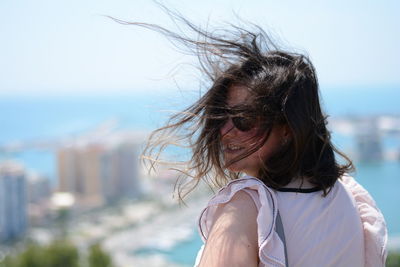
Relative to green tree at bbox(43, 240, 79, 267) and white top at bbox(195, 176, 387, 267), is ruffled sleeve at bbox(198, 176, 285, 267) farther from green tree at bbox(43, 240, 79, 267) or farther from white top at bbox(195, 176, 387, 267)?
green tree at bbox(43, 240, 79, 267)

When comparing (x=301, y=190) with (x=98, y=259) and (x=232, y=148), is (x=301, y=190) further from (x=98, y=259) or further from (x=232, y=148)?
(x=98, y=259)

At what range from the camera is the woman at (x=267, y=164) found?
1.19 feet

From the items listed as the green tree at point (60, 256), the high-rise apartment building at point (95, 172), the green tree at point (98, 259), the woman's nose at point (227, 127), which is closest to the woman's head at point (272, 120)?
the woman's nose at point (227, 127)

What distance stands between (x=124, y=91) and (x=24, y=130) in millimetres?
28880

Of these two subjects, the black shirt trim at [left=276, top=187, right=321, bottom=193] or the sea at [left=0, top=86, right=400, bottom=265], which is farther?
the sea at [left=0, top=86, right=400, bottom=265]

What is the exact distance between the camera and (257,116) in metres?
0.43

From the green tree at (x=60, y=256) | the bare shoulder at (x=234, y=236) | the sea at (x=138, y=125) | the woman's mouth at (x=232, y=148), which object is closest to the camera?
the bare shoulder at (x=234, y=236)

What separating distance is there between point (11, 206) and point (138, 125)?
49.4 ft

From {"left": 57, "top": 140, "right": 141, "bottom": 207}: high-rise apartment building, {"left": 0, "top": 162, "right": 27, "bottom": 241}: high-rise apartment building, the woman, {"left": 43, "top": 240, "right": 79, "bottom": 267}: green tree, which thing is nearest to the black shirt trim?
the woman

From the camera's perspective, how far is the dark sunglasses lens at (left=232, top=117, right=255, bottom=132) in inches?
16.9

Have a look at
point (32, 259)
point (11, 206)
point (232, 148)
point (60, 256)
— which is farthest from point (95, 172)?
point (232, 148)

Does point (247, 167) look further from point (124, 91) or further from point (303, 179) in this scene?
point (124, 91)

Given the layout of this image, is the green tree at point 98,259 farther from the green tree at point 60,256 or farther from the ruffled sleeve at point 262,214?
the ruffled sleeve at point 262,214

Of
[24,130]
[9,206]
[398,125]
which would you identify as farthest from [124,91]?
[9,206]
